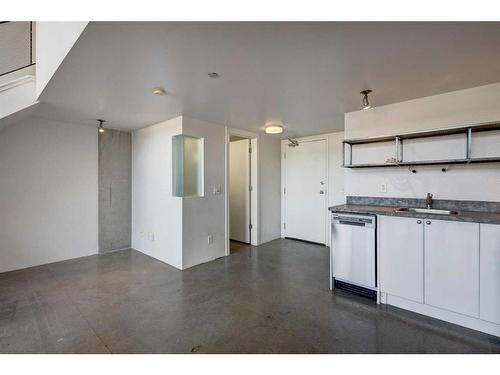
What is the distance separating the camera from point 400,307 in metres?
2.38

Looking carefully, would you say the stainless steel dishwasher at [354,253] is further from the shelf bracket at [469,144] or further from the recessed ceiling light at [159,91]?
the recessed ceiling light at [159,91]

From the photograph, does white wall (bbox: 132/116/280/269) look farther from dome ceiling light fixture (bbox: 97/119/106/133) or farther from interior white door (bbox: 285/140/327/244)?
interior white door (bbox: 285/140/327/244)

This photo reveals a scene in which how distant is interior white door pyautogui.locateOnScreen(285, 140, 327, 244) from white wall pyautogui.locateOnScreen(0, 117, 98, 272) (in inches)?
147

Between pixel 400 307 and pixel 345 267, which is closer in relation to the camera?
pixel 400 307

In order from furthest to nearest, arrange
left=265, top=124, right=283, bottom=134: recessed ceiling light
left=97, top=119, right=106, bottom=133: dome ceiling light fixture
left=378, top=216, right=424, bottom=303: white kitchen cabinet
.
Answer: left=265, top=124, right=283, bottom=134: recessed ceiling light
left=97, top=119, right=106, bottom=133: dome ceiling light fixture
left=378, top=216, right=424, bottom=303: white kitchen cabinet

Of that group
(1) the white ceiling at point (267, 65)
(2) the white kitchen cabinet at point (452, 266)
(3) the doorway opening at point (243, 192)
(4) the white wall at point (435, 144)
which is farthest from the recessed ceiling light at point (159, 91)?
(2) the white kitchen cabinet at point (452, 266)

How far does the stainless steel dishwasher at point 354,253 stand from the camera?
2.53 meters

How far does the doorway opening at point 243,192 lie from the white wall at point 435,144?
202 centimetres

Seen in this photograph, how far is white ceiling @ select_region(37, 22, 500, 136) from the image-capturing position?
1479mm

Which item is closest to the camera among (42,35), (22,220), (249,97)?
(42,35)

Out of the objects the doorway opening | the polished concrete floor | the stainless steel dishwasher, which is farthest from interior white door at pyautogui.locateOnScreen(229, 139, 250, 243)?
the stainless steel dishwasher
